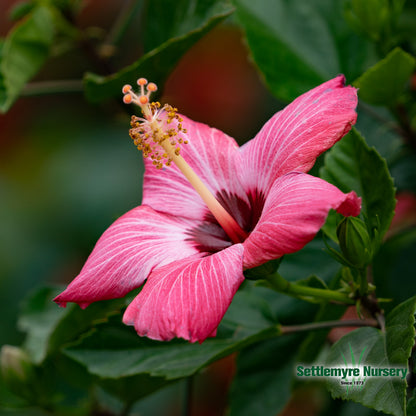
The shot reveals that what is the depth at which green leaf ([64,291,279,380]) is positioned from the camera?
1.07 meters

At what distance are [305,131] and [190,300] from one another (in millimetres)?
334

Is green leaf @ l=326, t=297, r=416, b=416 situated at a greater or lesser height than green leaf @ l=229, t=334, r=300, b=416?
greater

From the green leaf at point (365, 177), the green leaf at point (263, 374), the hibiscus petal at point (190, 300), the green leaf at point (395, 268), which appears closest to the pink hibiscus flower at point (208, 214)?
the hibiscus petal at point (190, 300)

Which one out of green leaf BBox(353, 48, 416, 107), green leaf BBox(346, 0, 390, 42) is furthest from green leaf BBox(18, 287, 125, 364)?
green leaf BBox(346, 0, 390, 42)

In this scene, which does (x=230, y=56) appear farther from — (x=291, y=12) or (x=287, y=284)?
(x=287, y=284)

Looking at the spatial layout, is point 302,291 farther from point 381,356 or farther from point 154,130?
point 154,130

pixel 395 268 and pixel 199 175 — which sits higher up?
pixel 199 175

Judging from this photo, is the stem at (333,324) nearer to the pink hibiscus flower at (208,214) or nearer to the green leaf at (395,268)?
the pink hibiscus flower at (208,214)

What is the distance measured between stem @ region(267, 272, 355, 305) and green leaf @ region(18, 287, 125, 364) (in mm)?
409

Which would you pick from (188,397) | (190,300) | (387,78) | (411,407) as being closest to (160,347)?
(188,397)

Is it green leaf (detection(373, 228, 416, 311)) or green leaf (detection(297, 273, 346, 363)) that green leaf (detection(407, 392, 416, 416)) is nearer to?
green leaf (detection(297, 273, 346, 363))

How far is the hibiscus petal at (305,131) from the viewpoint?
0.88m

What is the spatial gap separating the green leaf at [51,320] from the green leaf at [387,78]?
28.5 inches

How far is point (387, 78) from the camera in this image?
3.91 ft
